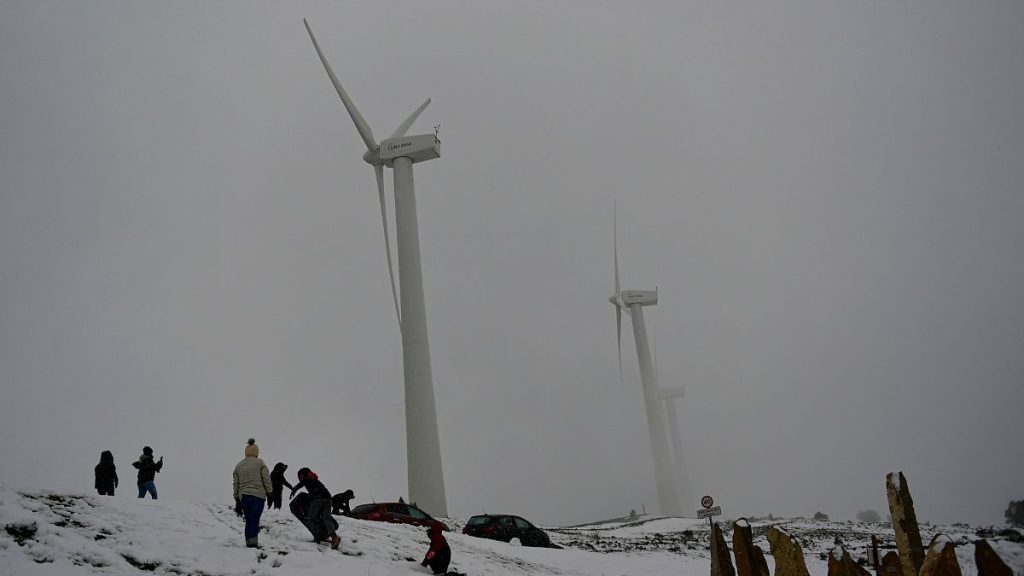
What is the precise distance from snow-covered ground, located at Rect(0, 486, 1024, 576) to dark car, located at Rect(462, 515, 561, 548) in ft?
9.44

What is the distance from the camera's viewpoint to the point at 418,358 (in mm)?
45594

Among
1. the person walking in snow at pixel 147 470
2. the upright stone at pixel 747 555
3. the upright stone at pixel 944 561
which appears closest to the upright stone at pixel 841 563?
the upright stone at pixel 747 555

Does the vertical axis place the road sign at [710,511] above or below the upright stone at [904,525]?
below

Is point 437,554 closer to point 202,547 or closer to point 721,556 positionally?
point 202,547

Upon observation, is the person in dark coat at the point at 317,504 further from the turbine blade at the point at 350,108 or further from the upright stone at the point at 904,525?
the turbine blade at the point at 350,108

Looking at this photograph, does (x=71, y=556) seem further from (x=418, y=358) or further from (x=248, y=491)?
(x=418, y=358)

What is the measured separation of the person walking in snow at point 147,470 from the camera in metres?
21.4

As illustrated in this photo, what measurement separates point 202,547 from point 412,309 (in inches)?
1282

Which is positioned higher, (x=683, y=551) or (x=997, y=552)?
(x=997, y=552)

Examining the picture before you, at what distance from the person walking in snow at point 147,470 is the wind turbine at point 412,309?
22.4 m

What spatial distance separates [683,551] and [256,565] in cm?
1995

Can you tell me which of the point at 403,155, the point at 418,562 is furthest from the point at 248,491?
the point at 403,155

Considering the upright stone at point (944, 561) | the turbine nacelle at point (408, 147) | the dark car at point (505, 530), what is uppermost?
the turbine nacelle at point (408, 147)

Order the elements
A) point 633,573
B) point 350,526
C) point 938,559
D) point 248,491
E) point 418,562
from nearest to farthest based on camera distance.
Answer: point 938,559
point 248,491
point 418,562
point 350,526
point 633,573
